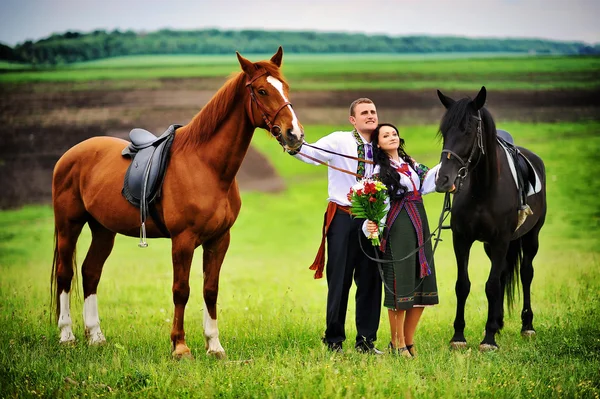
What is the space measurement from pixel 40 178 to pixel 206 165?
19178 millimetres

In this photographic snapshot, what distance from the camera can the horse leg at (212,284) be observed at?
7.09 meters

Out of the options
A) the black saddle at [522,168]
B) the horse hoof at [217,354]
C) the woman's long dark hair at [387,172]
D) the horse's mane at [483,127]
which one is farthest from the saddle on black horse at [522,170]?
the horse hoof at [217,354]

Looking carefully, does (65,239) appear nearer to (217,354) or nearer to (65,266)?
(65,266)

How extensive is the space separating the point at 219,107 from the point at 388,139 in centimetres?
160

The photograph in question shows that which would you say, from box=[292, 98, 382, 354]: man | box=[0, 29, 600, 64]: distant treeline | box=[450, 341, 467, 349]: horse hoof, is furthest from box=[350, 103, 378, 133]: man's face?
box=[0, 29, 600, 64]: distant treeline

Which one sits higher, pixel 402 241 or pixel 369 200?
pixel 369 200

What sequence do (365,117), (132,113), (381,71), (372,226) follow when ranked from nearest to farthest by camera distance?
(372,226)
(365,117)
(132,113)
(381,71)

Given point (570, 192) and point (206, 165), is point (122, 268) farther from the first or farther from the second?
point (570, 192)

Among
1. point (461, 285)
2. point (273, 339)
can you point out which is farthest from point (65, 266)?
point (461, 285)

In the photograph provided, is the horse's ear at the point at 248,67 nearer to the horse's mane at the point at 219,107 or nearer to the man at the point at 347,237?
the horse's mane at the point at 219,107

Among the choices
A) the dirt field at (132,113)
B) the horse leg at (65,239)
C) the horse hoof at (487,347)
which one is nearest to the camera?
the horse hoof at (487,347)

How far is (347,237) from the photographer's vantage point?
7.00 meters

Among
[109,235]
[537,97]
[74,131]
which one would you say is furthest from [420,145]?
[109,235]

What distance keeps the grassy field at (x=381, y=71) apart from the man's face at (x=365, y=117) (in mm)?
26167
